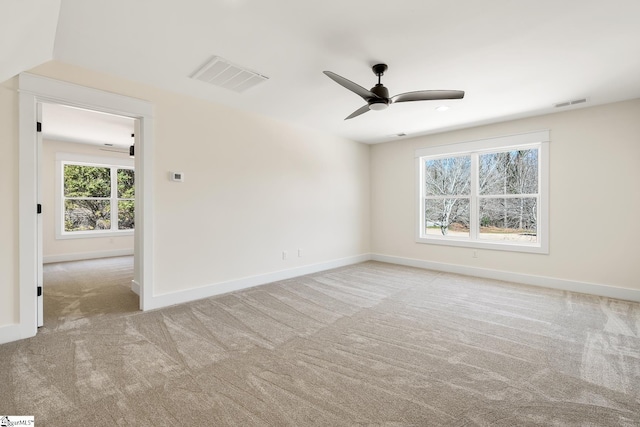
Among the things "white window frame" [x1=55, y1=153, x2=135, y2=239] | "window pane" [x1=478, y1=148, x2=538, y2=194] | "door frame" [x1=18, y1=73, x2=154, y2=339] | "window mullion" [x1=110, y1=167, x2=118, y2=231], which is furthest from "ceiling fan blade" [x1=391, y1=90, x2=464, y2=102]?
"window mullion" [x1=110, y1=167, x2=118, y2=231]

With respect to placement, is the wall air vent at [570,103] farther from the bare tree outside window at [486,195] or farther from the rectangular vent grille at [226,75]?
the rectangular vent grille at [226,75]

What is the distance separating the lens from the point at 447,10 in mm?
2045

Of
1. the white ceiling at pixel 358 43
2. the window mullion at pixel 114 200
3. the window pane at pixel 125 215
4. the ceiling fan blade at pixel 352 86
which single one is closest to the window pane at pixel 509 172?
the white ceiling at pixel 358 43

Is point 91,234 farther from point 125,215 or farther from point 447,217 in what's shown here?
point 447,217

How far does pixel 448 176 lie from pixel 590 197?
2.06 meters

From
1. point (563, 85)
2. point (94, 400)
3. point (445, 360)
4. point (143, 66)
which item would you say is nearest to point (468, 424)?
point (445, 360)

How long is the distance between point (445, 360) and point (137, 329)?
2790 mm

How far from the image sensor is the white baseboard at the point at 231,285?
340 cm

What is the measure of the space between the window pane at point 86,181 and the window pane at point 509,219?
8453 mm

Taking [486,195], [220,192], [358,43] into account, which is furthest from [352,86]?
[486,195]

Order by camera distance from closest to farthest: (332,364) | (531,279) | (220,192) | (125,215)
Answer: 1. (332,364)
2. (220,192)
3. (531,279)
4. (125,215)

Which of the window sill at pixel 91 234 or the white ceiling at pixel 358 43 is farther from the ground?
the white ceiling at pixel 358 43

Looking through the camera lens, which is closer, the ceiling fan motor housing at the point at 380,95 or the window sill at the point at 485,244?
the ceiling fan motor housing at the point at 380,95

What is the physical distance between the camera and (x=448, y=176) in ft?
18.2
